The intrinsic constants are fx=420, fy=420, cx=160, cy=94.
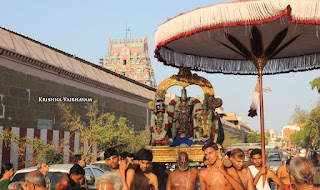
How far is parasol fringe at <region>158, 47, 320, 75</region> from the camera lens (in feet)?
34.4

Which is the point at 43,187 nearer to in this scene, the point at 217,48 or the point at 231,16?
the point at 231,16

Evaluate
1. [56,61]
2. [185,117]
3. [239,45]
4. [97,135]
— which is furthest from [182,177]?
[56,61]

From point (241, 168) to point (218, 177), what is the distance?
0.78 m

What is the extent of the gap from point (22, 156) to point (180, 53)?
475 inches

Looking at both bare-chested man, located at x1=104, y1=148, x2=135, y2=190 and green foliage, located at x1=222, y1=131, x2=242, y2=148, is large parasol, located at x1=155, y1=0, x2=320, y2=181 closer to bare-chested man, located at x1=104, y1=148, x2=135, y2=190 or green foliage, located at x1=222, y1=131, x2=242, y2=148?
bare-chested man, located at x1=104, y1=148, x2=135, y2=190

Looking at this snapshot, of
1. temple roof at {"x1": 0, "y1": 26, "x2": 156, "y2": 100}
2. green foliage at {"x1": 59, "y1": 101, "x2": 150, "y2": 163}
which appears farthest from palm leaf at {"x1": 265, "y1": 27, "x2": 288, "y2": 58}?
green foliage at {"x1": 59, "y1": 101, "x2": 150, "y2": 163}

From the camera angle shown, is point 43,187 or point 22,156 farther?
point 22,156

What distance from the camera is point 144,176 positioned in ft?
22.9

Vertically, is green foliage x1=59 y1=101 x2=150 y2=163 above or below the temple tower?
below

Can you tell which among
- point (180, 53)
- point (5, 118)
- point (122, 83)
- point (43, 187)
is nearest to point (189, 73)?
point (180, 53)

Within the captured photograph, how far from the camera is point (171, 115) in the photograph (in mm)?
9742

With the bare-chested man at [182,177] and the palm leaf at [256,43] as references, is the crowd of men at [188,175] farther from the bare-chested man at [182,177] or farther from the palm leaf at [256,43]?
the palm leaf at [256,43]

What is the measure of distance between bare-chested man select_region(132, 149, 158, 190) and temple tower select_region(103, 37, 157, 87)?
62.5 metres

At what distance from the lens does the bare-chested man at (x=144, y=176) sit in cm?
691
